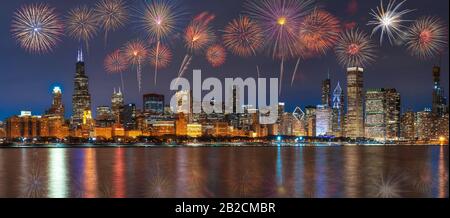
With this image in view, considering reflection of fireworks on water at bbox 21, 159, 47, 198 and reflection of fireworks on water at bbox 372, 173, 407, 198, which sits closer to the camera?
reflection of fireworks on water at bbox 372, 173, 407, 198

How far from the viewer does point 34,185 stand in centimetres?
5256

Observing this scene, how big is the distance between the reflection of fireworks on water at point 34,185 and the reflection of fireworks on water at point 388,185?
27.3 m

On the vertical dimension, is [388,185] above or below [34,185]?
below

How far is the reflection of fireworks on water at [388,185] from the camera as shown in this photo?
1699 inches

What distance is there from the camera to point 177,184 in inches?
1924

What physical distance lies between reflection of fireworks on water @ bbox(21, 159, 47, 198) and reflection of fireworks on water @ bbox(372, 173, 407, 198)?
2733cm

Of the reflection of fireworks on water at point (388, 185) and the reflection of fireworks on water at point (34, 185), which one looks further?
the reflection of fireworks on water at point (34, 185)

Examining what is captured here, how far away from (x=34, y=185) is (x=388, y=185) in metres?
35.6

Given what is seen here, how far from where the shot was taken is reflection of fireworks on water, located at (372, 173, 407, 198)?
4316 centimetres

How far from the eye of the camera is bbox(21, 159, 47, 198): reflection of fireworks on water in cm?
4362
